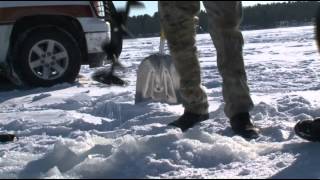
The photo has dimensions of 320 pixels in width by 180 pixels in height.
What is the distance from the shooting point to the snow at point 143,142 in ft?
7.83

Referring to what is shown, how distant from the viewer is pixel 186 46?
3.30m

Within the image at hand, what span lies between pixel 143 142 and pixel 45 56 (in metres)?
3.97

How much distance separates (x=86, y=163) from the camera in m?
2.40

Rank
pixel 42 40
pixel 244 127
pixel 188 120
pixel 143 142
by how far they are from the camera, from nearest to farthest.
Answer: pixel 143 142, pixel 244 127, pixel 188 120, pixel 42 40

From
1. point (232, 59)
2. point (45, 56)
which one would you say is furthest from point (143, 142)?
point (45, 56)

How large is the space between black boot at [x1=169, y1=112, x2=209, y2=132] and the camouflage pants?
0.12 feet

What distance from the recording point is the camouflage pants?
3.10 metres

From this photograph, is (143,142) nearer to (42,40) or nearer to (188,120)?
(188,120)

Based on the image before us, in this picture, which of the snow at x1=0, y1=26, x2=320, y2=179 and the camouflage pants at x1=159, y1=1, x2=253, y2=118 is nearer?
the snow at x1=0, y1=26, x2=320, y2=179

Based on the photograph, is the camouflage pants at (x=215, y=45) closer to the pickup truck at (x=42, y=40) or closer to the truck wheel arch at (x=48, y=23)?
the pickup truck at (x=42, y=40)

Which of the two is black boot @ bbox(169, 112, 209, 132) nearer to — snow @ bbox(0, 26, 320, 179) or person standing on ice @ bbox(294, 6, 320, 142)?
snow @ bbox(0, 26, 320, 179)

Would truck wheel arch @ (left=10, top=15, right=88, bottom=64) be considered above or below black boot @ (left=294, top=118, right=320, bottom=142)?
above

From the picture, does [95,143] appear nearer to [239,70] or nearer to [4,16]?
[239,70]

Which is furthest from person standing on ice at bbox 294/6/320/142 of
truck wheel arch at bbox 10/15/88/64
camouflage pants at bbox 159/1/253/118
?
truck wheel arch at bbox 10/15/88/64
